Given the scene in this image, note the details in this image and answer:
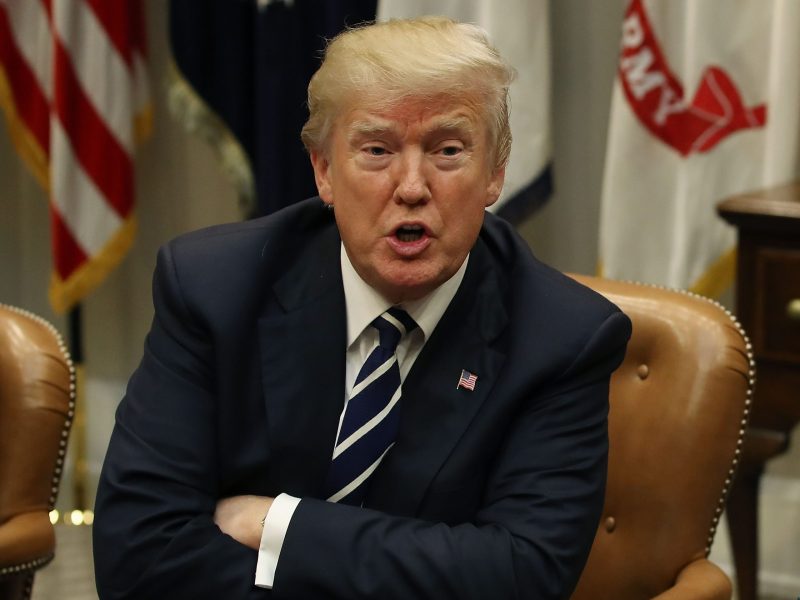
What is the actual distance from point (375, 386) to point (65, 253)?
267cm

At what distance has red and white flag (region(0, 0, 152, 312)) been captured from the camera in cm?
420

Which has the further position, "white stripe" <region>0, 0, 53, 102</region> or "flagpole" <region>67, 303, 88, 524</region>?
"flagpole" <region>67, 303, 88, 524</region>

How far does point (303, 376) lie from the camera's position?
1.91 m

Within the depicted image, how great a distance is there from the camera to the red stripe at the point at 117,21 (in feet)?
13.7

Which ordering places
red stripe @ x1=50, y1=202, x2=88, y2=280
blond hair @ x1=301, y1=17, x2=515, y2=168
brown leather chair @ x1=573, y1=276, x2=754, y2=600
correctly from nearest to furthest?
blond hair @ x1=301, y1=17, x2=515, y2=168
brown leather chair @ x1=573, y1=276, x2=754, y2=600
red stripe @ x1=50, y1=202, x2=88, y2=280

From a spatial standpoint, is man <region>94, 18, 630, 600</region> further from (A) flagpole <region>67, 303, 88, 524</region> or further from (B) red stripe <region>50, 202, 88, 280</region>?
(A) flagpole <region>67, 303, 88, 524</region>

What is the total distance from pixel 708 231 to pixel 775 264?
22.1 inches

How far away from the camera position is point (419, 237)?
1.81m

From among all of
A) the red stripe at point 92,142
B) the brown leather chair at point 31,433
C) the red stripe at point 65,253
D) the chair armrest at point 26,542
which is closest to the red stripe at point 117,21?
the red stripe at point 92,142

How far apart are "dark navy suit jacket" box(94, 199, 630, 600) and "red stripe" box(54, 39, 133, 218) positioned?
2.40 meters

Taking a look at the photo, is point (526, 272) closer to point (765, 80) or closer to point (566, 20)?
point (765, 80)

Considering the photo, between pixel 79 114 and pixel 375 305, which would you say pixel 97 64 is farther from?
pixel 375 305

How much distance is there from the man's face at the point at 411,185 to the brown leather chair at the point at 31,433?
0.87 m

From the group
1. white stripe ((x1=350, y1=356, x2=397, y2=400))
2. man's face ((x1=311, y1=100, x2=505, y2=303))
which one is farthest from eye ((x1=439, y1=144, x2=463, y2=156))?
white stripe ((x1=350, y1=356, x2=397, y2=400))
